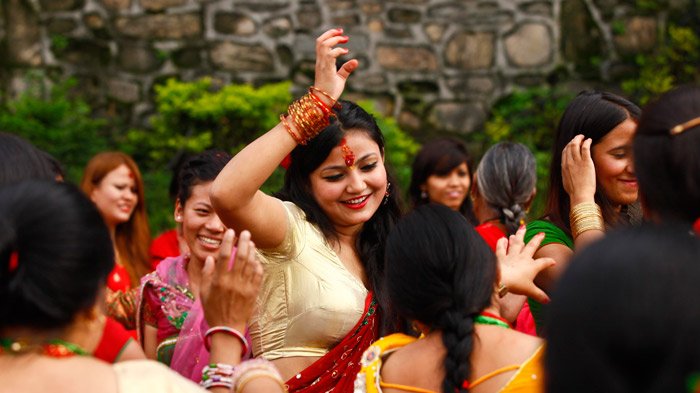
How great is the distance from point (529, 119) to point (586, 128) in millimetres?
5182

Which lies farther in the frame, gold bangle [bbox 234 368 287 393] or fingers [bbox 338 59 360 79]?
fingers [bbox 338 59 360 79]

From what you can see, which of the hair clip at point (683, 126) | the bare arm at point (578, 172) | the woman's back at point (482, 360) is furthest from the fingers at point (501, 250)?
the hair clip at point (683, 126)

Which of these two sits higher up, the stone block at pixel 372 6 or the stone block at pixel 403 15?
the stone block at pixel 372 6

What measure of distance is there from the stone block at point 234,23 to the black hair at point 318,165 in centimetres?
534

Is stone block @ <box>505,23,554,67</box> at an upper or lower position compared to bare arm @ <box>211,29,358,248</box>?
lower

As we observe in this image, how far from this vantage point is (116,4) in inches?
344

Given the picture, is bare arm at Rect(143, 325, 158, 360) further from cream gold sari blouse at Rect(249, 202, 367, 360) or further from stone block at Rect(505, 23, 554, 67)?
stone block at Rect(505, 23, 554, 67)

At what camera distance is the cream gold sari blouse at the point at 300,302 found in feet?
10.7

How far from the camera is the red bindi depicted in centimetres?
346

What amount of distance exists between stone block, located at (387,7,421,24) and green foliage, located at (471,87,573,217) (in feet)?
3.40

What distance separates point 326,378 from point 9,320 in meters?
1.43

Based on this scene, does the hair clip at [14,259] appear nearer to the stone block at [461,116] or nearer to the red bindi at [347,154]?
Result: the red bindi at [347,154]

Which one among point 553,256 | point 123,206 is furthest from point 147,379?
point 123,206

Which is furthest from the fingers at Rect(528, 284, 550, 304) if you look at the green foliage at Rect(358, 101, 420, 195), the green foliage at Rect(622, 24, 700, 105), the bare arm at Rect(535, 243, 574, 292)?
the green foliage at Rect(622, 24, 700, 105)
